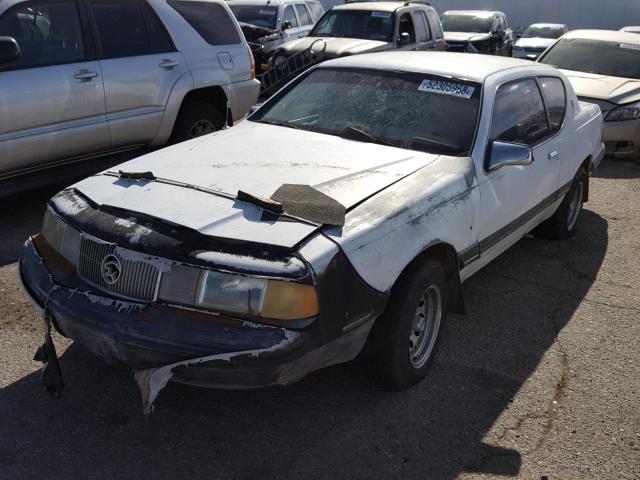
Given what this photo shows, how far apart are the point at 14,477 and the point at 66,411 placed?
49cm

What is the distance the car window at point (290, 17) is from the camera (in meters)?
14.6

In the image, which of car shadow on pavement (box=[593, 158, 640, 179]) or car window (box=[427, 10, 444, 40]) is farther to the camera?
car window (box=[427, 10, 444, 40])

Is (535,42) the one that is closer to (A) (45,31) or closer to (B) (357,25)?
(B) (357,25)

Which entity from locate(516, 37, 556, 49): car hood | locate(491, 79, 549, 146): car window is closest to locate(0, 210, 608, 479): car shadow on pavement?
locate(491, 79, 549, 146): car window

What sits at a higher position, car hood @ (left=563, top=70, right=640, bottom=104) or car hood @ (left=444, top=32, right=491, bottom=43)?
car hood @ (left=563, top=70, right=640, bottom=104)

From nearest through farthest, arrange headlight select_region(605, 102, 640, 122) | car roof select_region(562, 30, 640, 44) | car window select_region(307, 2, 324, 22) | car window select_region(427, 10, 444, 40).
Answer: headlight select_region(605, 102, 640, 122), car roof select_region(562, 30, 640, 44), car window select_region(427, 10, 444, 40), car window select_region(307, 2, 324, 22)

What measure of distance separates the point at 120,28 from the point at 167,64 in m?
0.52

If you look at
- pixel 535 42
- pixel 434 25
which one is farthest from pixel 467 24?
pixel 434 25

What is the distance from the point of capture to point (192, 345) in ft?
9.29

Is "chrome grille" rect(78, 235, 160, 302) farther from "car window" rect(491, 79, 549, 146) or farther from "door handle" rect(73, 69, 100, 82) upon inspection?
"door handle" rect(73, 69, 100, 82)

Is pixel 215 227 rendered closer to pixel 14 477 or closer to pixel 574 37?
pixel 14 477

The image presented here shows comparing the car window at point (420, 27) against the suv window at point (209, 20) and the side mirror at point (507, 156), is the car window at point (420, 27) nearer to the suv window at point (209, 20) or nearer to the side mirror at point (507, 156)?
the suv window at point (209, 20)

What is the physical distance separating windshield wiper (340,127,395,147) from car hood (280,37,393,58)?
750 centimetres

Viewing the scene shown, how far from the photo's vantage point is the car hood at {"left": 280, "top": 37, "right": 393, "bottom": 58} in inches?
458
